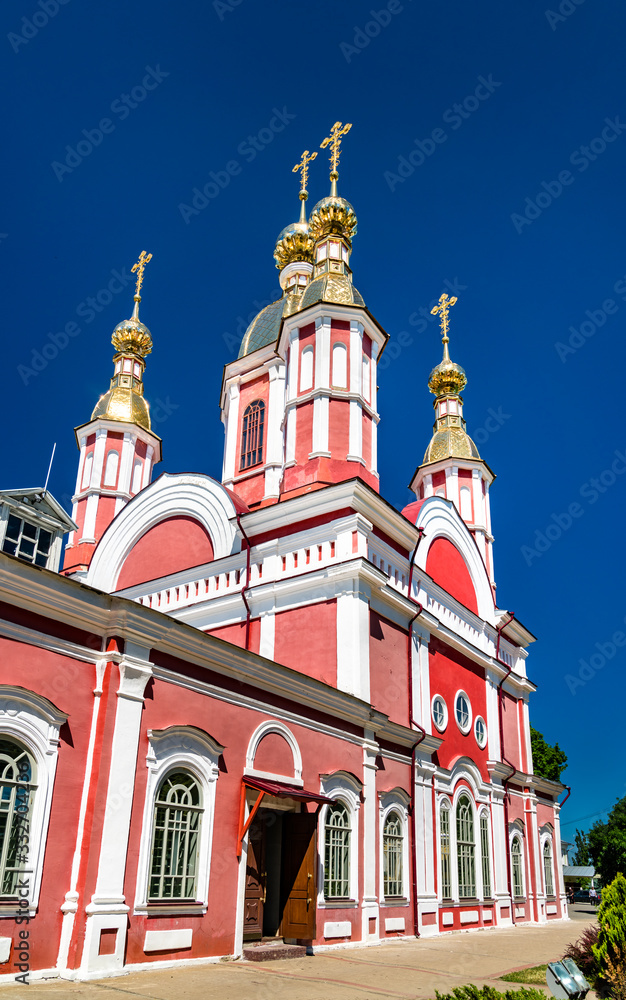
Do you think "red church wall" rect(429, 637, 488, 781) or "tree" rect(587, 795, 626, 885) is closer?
"red church wall" rect(429, 637, 488, 781)

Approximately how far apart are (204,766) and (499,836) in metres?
11.5

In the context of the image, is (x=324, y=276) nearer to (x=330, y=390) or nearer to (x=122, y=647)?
(x=330, y=390)

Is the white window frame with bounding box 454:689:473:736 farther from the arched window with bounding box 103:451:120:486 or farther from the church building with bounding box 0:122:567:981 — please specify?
the arched window with bounding box 103:451:120:486

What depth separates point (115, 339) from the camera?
970 inches

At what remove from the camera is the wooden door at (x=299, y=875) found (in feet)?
35.2

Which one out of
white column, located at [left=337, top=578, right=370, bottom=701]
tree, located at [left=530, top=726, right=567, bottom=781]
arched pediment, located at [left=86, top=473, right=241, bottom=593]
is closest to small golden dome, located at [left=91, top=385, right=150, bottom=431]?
arched pediment, located at [left=86, top=473, right=241, bottom=593]

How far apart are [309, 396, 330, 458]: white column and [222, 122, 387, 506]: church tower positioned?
20 millimetres

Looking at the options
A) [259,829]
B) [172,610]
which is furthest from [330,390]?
[259,829]

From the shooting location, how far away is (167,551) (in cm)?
1762

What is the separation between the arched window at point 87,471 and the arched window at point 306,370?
24.7ft

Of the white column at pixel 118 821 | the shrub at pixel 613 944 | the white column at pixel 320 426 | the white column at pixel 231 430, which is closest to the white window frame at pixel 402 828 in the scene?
A: the shrub at pixel 613 944

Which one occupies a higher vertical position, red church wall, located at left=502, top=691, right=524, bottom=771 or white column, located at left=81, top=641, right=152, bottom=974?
red church wall, located at left=502, top=691, right=524, bottom=771

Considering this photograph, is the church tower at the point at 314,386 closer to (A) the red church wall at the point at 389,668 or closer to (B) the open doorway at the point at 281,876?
(A) the red church wall at the point at 389,668

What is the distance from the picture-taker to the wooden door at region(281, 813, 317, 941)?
10.7m
